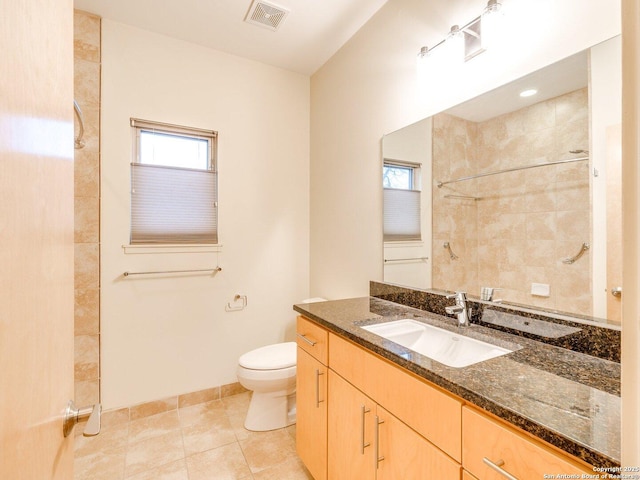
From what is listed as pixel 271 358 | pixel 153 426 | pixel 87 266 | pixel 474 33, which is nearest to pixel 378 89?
pixel 474 33

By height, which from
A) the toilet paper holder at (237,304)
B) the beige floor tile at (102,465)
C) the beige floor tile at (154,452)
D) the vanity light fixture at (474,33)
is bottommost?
the beige floor tile at (102,465)

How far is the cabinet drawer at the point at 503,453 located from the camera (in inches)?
24.0

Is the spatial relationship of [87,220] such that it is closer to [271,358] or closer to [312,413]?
[271,358]

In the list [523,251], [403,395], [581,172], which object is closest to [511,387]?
[403,395]

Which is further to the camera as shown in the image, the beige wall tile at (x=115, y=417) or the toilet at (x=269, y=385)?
the beige wall tile at (x=115, y=417)

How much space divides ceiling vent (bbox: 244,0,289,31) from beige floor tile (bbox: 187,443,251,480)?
2696 mm

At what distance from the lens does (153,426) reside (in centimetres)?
209

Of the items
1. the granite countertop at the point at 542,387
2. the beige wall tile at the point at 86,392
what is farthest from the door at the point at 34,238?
the beige wall tile at the point at 86,392

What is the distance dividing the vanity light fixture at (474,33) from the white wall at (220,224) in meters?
1.54

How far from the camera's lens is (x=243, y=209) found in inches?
100

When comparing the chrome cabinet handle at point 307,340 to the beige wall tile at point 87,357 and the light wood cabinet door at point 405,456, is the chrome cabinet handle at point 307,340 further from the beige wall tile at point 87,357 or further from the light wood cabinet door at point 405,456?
the beige wall tile at point 87,357

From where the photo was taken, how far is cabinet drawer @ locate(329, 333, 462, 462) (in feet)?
2.68

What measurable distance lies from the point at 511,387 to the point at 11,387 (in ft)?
3.12

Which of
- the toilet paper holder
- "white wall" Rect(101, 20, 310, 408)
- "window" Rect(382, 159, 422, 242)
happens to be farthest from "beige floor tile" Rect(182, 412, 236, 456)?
"window" Rect(382, 159, 422, 242)
